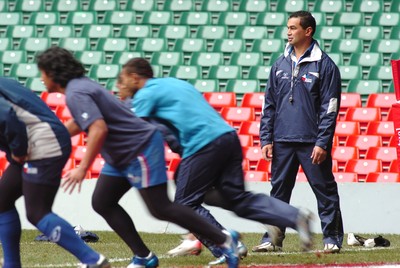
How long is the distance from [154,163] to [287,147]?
7.18 ft

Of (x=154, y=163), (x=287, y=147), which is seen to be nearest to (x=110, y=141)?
(x=154, y=163)

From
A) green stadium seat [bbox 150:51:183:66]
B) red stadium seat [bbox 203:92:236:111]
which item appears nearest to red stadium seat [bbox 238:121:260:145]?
red stadium seat [bbox 203:92:236:111]

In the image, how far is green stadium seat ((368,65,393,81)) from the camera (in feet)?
50.2

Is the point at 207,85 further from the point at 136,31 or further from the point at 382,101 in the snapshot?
the point at 382,101

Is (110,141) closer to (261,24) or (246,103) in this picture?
(246,103)

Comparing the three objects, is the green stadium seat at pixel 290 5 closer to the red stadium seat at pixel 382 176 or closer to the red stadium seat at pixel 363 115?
the red stadium seat at pixel 363 115

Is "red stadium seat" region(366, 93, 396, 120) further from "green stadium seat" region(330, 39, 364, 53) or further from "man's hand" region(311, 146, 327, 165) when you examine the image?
"man's hand" region(311, 146, 327, 165)

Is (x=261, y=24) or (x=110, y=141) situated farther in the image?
(x=261, y=24)

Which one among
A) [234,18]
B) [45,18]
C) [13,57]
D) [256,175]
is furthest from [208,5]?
[256,175]

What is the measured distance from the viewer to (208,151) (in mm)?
6031

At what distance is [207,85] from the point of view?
15.4m

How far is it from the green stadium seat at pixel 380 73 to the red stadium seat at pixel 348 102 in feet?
3.82

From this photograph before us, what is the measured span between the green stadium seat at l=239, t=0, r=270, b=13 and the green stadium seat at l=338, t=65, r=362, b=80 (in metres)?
2.12

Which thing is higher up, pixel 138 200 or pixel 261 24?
pixel 261 24
